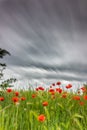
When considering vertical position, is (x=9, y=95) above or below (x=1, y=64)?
below

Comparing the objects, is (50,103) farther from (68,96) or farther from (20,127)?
(20,127)

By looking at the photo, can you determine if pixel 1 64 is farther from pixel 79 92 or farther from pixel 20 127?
pixel 20 127

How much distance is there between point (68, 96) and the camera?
10523mm

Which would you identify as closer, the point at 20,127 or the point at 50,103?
the point at 20,127

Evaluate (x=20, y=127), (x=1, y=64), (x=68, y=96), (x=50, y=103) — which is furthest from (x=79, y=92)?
(x=20, y=127)

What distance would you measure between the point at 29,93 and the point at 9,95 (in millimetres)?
1064

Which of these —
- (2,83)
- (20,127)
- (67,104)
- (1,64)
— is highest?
(1,64)

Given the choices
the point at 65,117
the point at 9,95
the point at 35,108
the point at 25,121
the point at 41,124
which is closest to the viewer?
the point at 41,124

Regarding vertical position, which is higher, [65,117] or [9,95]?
[9,95]

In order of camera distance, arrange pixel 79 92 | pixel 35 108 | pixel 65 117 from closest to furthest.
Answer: pixel 65 117
pixel 35 108
pixel 79 92

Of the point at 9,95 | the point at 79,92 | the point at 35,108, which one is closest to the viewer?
the point at 35,108

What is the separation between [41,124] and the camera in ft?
19.8

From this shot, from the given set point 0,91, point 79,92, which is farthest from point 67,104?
point 0,91

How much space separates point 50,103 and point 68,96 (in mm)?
1434
